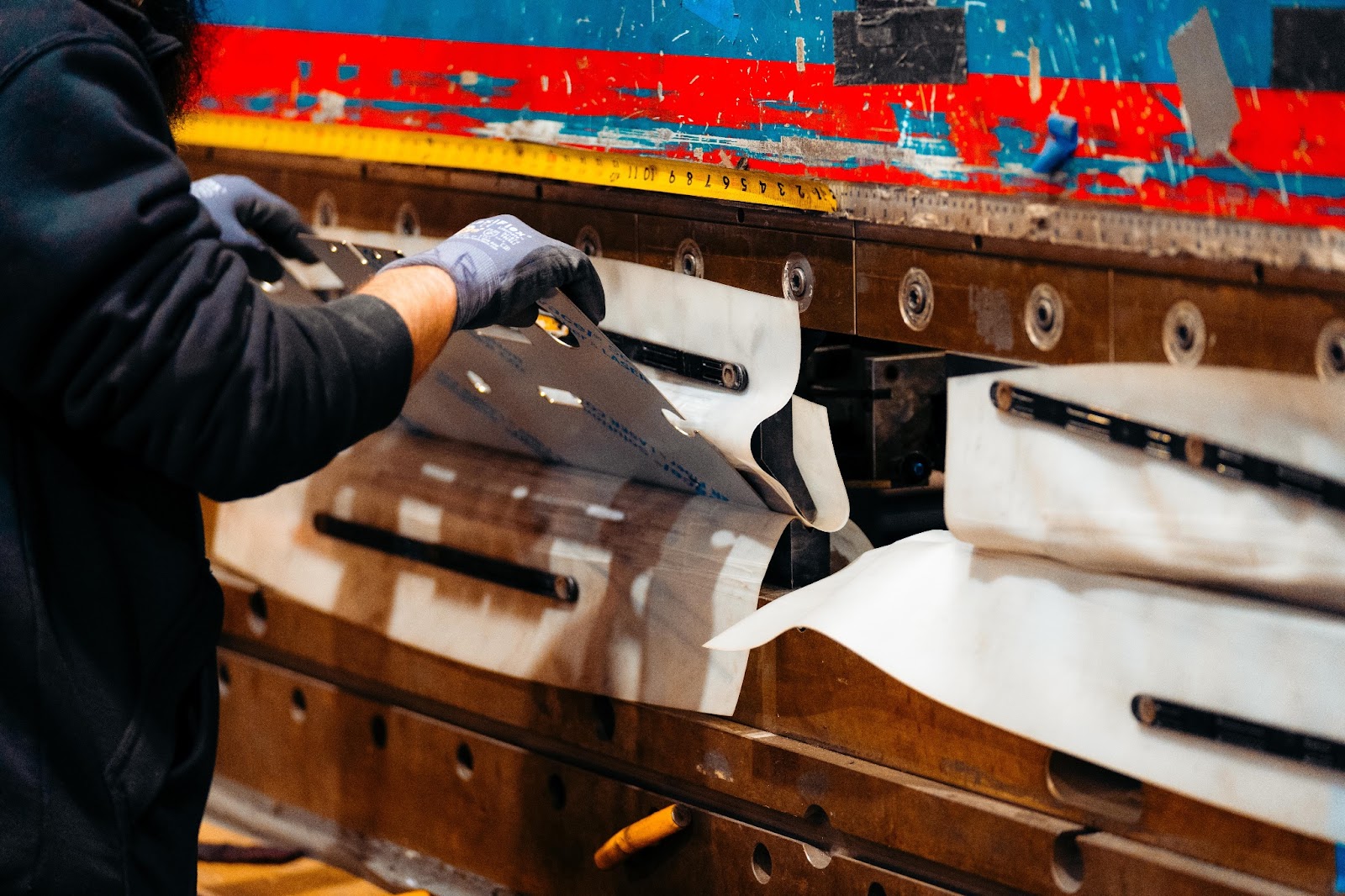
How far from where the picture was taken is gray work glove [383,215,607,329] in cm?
132

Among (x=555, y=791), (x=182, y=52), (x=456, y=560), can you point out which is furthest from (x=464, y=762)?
(x=182, y=52)

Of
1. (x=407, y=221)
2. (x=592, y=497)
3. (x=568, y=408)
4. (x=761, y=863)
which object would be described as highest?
(x=407, y=221)

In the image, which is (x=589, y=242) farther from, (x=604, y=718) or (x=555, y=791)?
(x=555, y=791)

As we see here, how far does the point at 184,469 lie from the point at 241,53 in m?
1.10

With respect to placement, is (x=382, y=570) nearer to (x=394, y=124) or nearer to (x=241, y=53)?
(x=394, y=124)

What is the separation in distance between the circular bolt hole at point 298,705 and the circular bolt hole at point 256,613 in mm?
115

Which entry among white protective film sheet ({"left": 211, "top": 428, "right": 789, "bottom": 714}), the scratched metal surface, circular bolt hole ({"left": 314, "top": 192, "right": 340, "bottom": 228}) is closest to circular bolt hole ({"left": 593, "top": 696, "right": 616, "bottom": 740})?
white protective film sheet ({"left": 211, "top": 428, "right": 789, "bottom": 714})

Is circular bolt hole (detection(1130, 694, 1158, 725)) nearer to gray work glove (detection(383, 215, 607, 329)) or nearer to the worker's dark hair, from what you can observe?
gray work glove (detection(383, 215, 607, 329))

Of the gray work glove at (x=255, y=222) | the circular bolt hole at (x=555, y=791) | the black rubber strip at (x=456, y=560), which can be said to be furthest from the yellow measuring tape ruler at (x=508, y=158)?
the circular bolt hole at (x=555, y=791)

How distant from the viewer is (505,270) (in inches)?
52.9

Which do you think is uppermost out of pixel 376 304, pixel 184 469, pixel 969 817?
pixel 376 304

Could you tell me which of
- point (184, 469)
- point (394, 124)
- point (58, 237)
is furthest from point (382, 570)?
point (58, 237)

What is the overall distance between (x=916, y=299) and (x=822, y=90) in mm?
220

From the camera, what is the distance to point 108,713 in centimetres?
122
